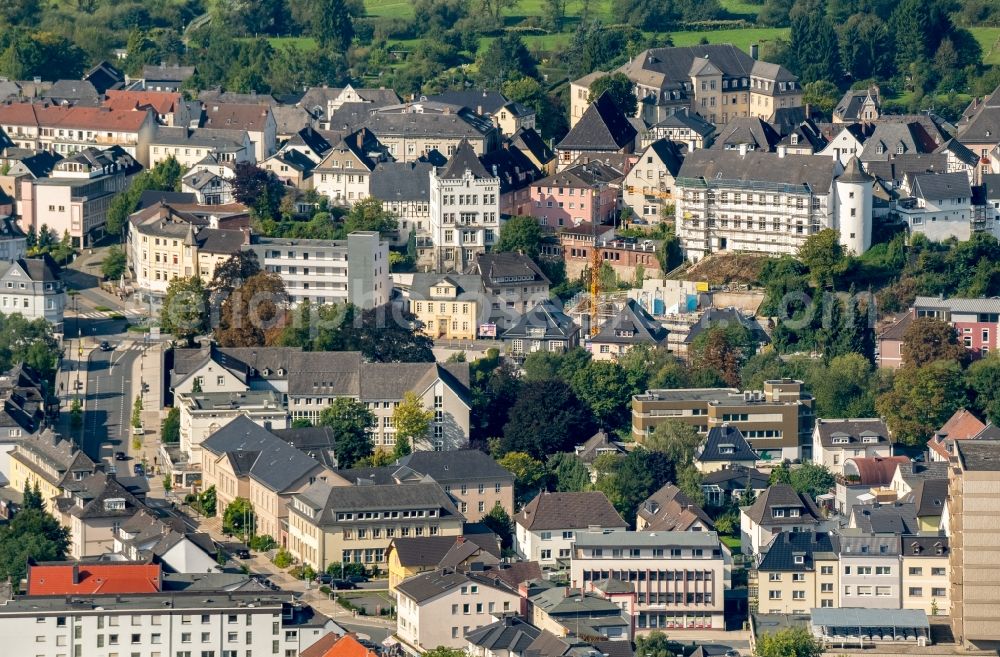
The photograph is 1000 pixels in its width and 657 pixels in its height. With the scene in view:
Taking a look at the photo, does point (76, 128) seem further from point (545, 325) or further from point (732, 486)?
point (732, 486)

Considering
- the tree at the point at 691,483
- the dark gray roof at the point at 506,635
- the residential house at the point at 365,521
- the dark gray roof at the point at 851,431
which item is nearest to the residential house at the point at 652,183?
the dark gray roof at the point at 851,431

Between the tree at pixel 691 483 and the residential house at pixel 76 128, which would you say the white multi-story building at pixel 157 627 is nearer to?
the tree at pixel 691 483

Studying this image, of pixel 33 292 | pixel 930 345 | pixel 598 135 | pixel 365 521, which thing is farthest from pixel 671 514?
pixel 598 135

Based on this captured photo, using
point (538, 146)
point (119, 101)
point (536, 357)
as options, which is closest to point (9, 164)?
point (119, 101)

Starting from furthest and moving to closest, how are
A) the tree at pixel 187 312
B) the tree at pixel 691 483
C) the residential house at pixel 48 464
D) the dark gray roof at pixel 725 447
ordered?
the tree at pixel 187 312
the dark gray roof at pixel 725 447
the tree at pixel 691 483
the residential house at pixel 48 464

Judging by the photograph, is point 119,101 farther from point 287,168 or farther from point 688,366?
point 688,366

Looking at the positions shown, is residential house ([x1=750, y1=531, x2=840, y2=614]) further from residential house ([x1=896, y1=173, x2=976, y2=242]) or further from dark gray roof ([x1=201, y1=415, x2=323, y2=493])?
residential house ([x1=896, y1=173, x2=976, y2=242])
